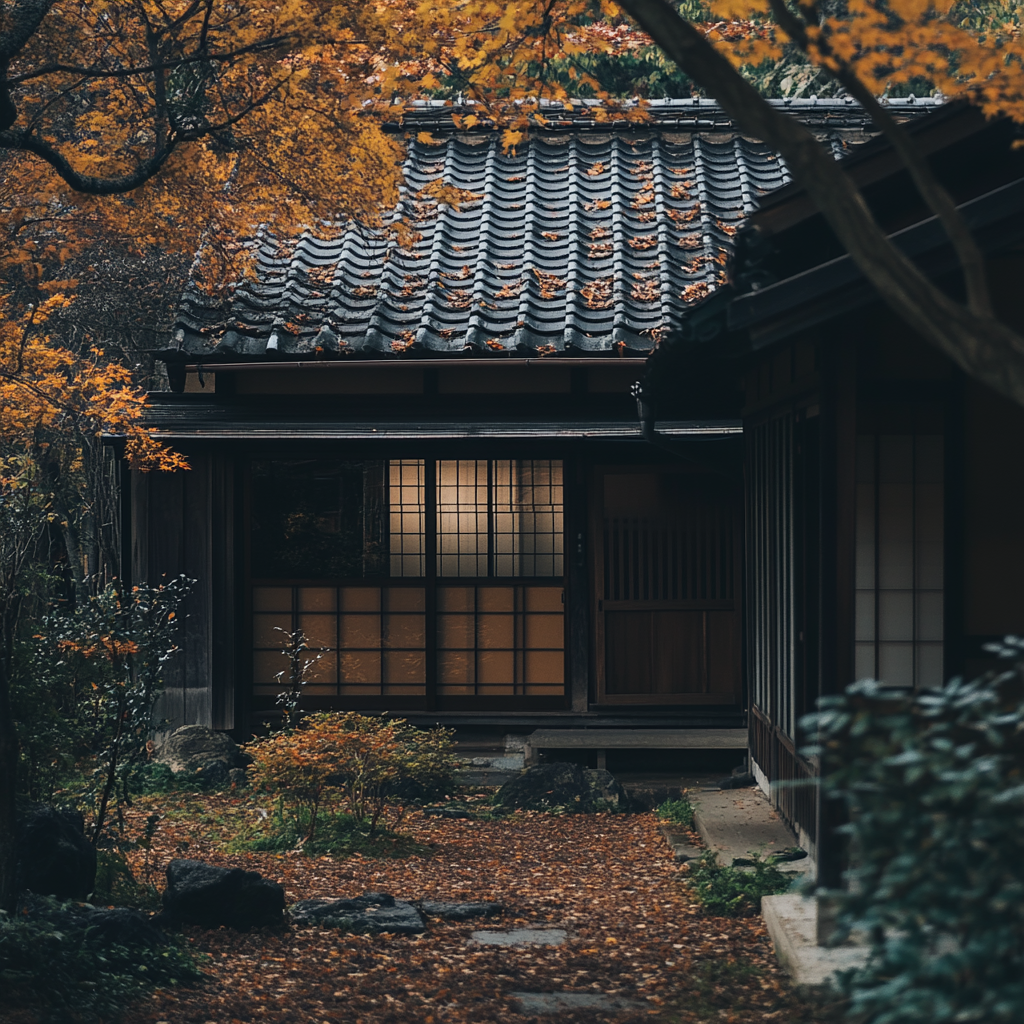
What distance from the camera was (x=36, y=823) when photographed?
6035 millimetres

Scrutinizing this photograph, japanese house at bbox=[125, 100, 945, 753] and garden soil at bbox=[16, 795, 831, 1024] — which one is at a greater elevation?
japanese house at bbox=[125, 100, 945, 753]

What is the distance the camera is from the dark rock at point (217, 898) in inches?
244

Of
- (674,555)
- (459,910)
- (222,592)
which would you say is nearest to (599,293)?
(674,555)

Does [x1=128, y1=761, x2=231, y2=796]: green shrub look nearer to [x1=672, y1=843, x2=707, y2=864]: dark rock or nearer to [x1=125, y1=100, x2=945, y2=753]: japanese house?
[x1=125, y1=100, x2=945, y2=753]: japanese house

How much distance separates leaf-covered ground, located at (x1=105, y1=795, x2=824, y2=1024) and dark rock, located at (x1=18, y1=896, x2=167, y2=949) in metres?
0.34

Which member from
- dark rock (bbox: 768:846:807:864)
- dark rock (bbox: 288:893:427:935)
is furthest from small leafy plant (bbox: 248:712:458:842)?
dark rock (bbox: 768:846:807:864)

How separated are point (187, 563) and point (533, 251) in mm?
4768

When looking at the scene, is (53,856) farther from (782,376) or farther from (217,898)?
(782,376)

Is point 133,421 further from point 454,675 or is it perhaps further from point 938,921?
point 938,921

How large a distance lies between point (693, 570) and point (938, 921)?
28.5 feet

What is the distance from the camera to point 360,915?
21.6 feet

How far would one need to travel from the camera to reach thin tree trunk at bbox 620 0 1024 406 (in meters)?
3.39

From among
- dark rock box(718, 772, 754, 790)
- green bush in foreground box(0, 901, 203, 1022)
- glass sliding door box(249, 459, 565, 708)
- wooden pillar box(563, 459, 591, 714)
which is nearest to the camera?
green bush in foreground box(0, 901, 203, 1022)

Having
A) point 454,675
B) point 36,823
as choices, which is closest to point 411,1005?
point 36,823
